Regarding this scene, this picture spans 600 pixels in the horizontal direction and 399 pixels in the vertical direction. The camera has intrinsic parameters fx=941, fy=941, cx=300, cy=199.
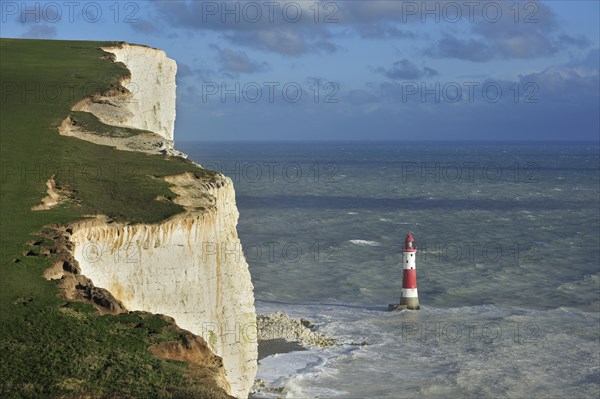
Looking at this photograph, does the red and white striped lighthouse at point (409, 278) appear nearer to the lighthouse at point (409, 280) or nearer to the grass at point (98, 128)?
the lighthouse at point (409, 280)

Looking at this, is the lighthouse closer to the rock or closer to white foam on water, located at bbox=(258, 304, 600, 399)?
white foam on water, located at bbox=(258, 304, 600, 399)

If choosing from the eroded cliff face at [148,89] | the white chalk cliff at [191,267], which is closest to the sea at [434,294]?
the white chalk cliff at [191,267]

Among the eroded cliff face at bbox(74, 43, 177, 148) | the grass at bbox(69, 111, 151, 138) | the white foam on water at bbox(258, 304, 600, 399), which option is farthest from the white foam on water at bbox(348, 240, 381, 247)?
the grass at bbox(69, 111, 151, 138)

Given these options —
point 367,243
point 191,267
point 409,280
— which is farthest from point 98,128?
point 367,243

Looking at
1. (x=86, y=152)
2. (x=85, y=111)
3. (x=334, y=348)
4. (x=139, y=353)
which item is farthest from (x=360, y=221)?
(x=139, y=353)

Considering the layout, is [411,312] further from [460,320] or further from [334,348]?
[334,348]
